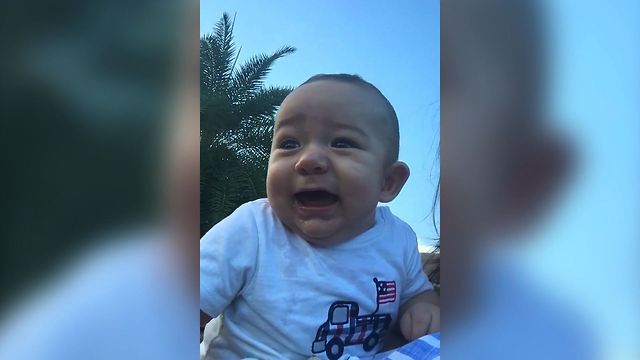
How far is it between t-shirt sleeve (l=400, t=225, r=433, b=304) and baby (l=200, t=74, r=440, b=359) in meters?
0.04

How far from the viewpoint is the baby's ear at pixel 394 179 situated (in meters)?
1.15

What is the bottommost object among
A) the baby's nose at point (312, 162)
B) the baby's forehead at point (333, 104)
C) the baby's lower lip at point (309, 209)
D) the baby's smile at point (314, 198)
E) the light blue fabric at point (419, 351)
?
the light blue fabric at point (419, 351)

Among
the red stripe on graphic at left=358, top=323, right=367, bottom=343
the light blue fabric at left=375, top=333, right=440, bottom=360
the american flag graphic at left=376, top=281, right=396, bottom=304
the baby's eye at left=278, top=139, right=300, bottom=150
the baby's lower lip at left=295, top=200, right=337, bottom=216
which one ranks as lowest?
the light blue fabric at left=375, top=333, right=440, bottom=360

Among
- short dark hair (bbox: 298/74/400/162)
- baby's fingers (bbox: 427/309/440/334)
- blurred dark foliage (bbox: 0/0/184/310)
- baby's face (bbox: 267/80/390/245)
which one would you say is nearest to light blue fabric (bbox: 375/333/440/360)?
baby's fingers (bbox: 427/309/440/334)

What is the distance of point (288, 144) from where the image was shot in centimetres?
112

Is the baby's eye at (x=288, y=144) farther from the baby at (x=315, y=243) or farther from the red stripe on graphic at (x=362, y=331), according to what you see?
the red stripe on graphic at (x=362, y=331)

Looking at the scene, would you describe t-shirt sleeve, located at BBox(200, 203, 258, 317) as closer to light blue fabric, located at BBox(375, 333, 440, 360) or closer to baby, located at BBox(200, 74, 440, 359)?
baby, located at BBox(200, 74, 440, 359)

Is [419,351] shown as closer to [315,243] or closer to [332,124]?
[315,243]

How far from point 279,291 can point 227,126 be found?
Result: 1.16ft

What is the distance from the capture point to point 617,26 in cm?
115

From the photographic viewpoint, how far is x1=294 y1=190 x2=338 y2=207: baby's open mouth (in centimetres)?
111

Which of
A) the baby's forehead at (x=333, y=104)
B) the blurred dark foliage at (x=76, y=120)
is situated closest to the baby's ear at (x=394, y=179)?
the baby's forehead at (x=333, y=104)

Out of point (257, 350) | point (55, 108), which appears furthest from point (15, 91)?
point (257, 350)

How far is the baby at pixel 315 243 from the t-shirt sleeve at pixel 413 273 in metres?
0.04
